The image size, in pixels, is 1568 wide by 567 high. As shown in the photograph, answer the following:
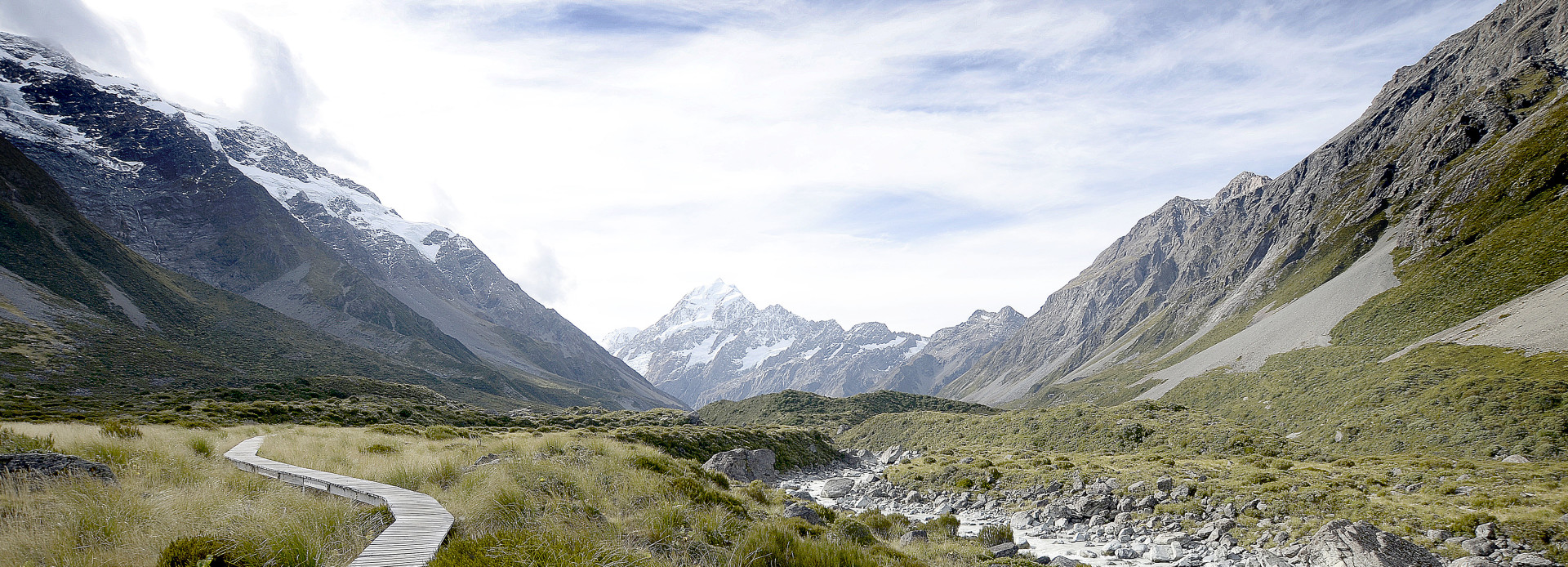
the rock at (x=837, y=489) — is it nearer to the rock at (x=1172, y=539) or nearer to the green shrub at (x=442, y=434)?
the rock at (x=1172, y=539)

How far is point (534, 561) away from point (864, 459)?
56908 millimetres

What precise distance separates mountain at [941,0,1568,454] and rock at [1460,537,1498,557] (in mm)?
33207

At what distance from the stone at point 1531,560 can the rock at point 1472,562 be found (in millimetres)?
527

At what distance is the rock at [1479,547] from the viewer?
12398 mm

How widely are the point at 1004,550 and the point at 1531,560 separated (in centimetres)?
1093

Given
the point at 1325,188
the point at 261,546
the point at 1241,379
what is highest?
the point at 1325,188

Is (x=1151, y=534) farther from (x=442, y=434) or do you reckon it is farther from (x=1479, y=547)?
(x=442, y=434)

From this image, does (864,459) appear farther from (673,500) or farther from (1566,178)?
(1566,178)

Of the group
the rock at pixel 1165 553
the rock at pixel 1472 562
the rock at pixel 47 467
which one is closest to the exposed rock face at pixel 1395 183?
the rock at pixel 1472 562

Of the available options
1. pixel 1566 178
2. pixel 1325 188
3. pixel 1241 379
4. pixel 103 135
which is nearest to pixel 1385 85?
pixel 1325 188

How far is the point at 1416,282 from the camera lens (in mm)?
81938

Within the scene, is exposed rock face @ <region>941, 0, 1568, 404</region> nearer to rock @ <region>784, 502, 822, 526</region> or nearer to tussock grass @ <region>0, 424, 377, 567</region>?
rock @ <region>784, 502, 822, 526</region>

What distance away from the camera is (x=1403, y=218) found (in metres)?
111

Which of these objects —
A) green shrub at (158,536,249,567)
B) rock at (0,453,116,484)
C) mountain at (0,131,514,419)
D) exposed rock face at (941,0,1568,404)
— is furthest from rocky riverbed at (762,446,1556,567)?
exposed rock face at (941,0,1568,404)
